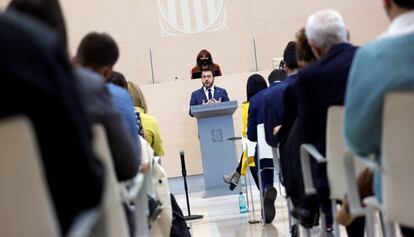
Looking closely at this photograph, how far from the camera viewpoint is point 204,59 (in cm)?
1020

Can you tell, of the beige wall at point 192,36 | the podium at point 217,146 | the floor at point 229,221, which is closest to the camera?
the floor at point 229,221

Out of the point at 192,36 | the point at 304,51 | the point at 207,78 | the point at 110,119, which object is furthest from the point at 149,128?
the point at 192,36

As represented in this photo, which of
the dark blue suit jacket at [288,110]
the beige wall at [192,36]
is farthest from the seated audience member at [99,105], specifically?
the beige wall at [192,36]

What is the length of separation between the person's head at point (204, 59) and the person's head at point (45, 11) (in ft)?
24.9

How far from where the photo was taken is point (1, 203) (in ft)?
5.75

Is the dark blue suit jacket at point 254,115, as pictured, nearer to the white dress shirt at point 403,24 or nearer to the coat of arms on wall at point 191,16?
the white dress shirt at point 403,24

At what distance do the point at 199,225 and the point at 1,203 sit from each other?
5394 mm

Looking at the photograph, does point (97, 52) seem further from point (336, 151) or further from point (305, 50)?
point (305, 50)

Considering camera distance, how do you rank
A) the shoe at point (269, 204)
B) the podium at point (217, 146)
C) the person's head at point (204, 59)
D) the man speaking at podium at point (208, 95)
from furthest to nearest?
1. the person's head at point (204, 59)
2. the man speaking at podium at point (208, 95)
3. the podium at point (217, 146)
4. the shoe at point (269, 204)

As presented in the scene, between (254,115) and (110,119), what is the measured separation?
405 centimetres

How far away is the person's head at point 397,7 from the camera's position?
9.15 feet

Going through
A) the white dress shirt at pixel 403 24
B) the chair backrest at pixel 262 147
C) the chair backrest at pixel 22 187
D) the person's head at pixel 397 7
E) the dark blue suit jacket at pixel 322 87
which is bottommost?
the chair backrest at pixel 262 147

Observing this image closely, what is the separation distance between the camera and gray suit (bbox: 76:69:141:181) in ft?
8.49

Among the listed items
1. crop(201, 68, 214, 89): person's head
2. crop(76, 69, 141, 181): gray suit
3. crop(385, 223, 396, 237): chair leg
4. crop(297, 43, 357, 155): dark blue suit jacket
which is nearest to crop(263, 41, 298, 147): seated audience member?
crop(297, 43, 357, 155): dark blue suit jacket
